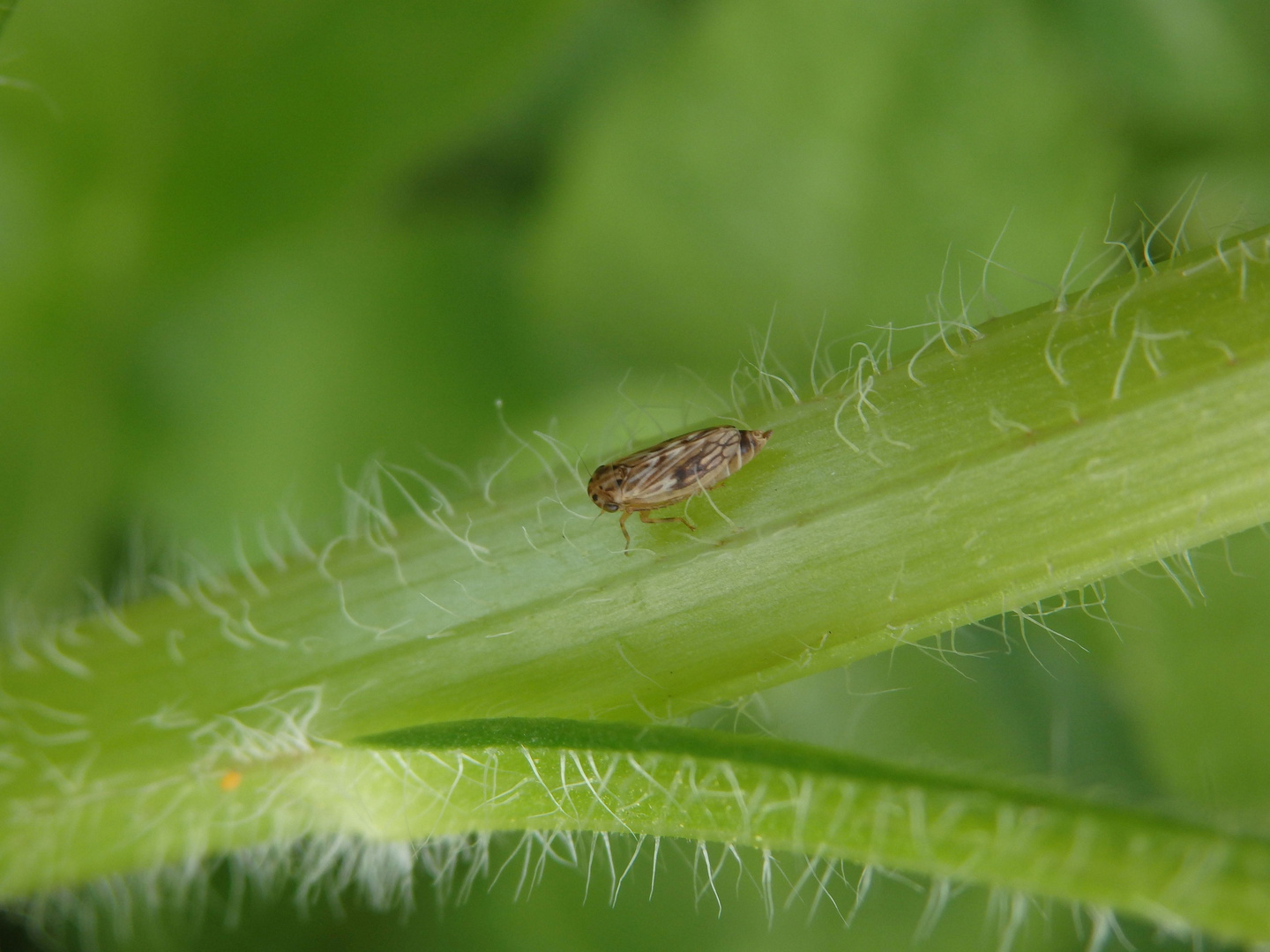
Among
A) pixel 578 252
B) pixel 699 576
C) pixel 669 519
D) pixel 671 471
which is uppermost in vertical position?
pixel 578 252

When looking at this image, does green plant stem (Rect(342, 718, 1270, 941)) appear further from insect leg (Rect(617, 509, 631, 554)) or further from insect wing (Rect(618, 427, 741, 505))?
insect wing (Rect(618, 427, 741, 505))

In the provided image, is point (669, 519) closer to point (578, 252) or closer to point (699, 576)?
point (699, 576)

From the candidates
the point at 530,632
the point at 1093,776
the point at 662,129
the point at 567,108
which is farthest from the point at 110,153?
the point at 1093,776

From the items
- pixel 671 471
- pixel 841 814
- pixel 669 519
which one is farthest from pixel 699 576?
pixel 841 814

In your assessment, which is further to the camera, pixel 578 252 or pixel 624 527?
pixel 578 252

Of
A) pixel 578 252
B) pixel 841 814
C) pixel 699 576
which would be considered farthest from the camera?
pixel 578 252

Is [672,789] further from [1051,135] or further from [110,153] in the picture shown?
[110,153]
